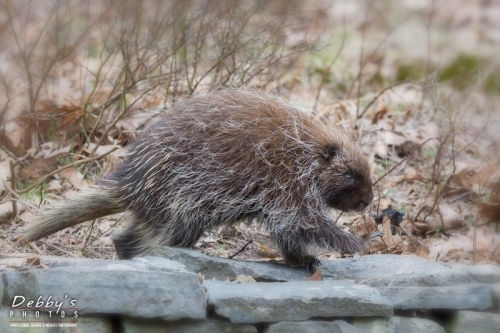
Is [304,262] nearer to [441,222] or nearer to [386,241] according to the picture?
[386,241]

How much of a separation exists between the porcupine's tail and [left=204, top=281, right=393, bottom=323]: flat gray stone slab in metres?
1.11

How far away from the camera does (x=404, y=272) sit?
4977 mm

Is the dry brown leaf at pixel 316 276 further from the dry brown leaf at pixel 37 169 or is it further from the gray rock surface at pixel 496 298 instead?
the dry brown leaf at pixel 37 169

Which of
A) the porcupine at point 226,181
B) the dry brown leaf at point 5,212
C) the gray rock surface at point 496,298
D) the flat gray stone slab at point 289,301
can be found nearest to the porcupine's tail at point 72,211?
the porcupine at point 226,181

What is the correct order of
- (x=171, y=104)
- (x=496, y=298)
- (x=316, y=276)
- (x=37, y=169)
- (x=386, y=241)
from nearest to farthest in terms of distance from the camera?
(x=496, y=298), (x=316, y=276), (x=386, y=241), (x=37, y=169), (x=171, y=104)

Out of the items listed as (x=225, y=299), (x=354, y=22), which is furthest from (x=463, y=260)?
(x=354, y=22)

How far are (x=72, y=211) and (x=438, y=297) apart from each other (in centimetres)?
237

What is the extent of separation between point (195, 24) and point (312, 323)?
345 centimetres

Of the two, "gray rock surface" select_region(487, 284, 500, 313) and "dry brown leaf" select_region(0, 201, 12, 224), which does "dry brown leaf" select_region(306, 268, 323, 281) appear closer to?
"gray rock surface" select_region(487, 284, 500, 313)

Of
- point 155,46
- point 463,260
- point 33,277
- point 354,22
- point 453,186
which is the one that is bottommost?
point 33,277

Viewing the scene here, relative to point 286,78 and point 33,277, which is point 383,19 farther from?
point 33,277

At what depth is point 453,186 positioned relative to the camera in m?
7.68

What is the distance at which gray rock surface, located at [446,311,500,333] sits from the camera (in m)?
4.71

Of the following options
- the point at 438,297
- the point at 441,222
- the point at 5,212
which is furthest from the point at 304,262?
the point at 5,212
